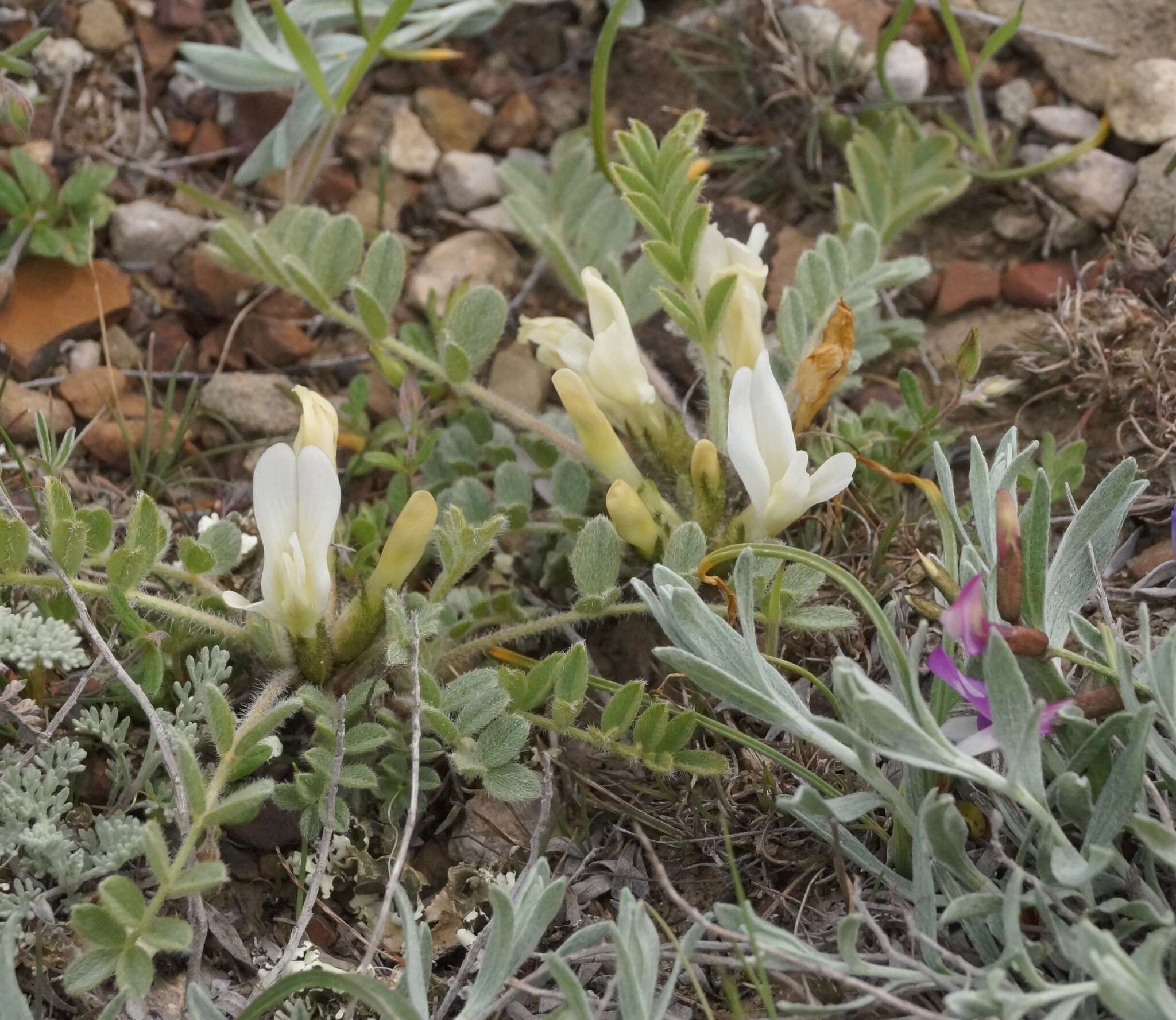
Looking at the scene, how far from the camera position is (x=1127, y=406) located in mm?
2461

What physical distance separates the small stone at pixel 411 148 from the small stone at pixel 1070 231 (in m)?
1.50

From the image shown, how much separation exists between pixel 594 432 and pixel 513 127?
1.35m

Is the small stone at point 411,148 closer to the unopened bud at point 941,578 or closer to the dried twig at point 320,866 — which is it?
the dried twig at point 320,866

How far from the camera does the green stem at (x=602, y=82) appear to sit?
98.6 inches

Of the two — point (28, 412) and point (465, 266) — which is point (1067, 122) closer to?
point (465, 266)

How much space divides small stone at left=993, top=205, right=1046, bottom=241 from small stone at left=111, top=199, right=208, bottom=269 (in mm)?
1902

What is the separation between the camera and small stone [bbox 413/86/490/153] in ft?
10.5


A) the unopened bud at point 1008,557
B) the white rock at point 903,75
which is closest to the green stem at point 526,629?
the unopened bud at point 1008,557

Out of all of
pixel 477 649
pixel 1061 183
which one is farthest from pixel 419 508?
pixel 1061 183

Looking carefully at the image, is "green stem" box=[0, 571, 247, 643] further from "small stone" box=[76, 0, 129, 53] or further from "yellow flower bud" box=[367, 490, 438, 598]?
"small stone" box=[76, 0, 129, 53]

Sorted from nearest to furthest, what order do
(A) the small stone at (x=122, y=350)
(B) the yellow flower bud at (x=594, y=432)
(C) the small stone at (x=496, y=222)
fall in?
1. (B) the yellow flower bud at (x=594, y=432)
2. (A) the small stone at (x=122, y=350)
3. (C) the small stone at (x=496, y=222)

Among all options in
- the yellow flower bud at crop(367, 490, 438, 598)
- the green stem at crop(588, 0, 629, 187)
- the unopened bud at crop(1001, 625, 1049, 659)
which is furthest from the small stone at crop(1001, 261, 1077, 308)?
the yellow flower bud at crop(367, 490, 438, 598)

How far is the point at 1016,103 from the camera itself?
307cm

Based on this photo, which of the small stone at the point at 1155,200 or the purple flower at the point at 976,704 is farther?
the small stone at the point at 1155,200
